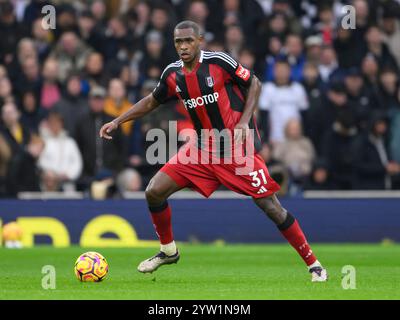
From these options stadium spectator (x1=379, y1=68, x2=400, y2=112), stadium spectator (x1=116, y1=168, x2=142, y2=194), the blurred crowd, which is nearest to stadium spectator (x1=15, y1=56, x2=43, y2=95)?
the blurred crowd

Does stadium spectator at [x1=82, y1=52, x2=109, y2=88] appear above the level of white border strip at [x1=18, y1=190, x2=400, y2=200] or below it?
above

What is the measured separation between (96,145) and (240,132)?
27.6 feet

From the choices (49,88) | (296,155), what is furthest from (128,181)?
(296,155)

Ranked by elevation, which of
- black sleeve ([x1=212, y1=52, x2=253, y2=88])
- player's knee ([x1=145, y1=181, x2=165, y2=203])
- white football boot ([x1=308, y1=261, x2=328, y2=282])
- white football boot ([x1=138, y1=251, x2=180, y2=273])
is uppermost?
black sleeve ([x1=212, y1=52, x2=253, y2=88])

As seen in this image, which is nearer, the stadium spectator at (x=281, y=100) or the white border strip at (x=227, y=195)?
the white border strip at (x=227, y=195)

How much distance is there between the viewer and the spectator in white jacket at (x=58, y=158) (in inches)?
738

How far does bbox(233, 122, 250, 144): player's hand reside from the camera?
10.9 m

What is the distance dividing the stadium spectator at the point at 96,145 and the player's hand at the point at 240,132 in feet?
25.5

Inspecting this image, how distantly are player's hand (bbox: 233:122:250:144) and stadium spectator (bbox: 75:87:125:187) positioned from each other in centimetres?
778

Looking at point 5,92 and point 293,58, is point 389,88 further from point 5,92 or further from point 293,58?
point 5,92

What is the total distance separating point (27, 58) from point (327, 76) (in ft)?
17.7

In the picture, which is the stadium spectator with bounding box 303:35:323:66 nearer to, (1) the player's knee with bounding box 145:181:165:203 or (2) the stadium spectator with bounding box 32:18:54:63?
(2) the stadium spectator with bounding box 32:18:54:63

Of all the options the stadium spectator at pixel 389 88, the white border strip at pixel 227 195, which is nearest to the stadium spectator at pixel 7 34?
the white border strip at pixel 227 195

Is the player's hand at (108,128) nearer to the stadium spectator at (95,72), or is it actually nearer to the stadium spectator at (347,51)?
the stadium spectator at (95,72)
